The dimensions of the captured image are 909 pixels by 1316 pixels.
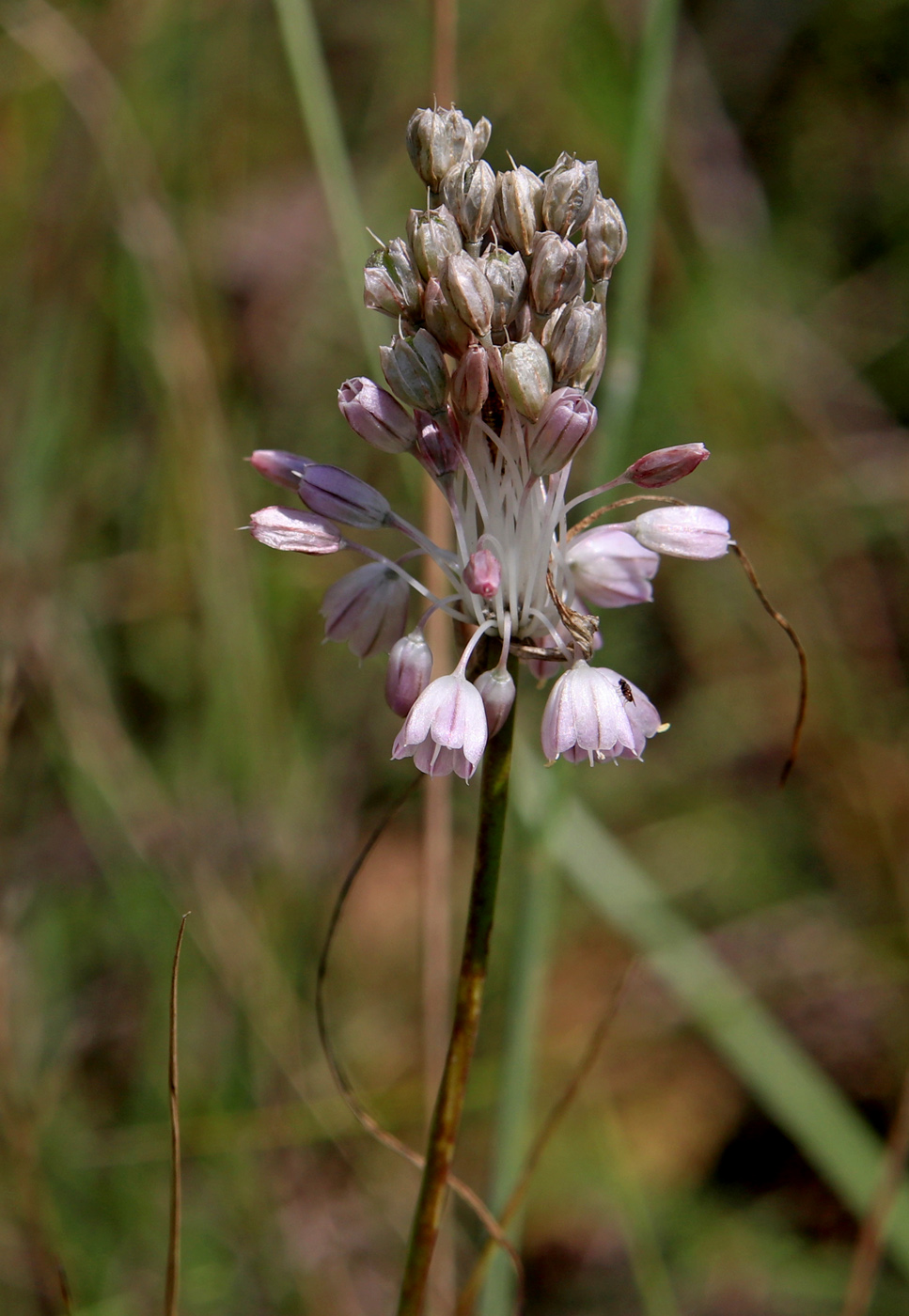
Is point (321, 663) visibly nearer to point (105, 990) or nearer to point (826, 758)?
point (105, 990)

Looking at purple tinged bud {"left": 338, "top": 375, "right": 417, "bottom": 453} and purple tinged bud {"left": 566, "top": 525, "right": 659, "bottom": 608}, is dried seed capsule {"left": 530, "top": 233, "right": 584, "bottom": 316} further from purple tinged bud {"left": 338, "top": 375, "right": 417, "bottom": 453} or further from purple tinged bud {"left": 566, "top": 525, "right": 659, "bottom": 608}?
purple tinged bud {"left": 566, "top": 525, "right": 659, "bottom": 608}

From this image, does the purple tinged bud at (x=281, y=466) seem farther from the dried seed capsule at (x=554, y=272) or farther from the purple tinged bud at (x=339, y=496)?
the dried seed capsule at (x=554, y=272)

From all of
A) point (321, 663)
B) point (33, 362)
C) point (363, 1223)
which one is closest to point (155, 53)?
point (33, 362)

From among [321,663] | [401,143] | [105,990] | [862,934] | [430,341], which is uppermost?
[401,143]

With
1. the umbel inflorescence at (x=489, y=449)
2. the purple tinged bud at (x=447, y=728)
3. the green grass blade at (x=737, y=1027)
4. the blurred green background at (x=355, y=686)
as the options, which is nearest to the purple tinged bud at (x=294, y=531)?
the umbel inflorescence at (x=489, y=449)

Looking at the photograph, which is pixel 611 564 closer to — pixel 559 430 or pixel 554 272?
pixel 559 430

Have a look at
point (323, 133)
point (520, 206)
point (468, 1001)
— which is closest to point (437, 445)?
point (520, 206)
